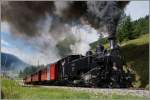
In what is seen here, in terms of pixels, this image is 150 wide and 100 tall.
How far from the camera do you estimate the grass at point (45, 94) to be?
8.96 meters

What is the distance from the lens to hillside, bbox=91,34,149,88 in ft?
30.2

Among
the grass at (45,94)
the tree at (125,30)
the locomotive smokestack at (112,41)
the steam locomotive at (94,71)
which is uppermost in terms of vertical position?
the tree at (125,30)

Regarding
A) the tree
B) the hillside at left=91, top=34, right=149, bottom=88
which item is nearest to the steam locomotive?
the hillside at left=91, top=34, right=149, bottom=88

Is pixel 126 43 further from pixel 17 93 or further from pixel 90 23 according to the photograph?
pixel 17 93

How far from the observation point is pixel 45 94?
354 inches

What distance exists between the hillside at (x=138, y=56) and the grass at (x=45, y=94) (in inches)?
22.4

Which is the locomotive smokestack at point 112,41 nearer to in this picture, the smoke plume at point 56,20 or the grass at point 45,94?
the smoke plume at point 56,20

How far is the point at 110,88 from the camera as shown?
927 centimetres

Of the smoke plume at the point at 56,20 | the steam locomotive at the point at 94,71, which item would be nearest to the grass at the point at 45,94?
the steam locomotive at the point at 94,71

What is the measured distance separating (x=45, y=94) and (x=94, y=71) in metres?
1.28

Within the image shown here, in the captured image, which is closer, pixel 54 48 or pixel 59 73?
pixel 54 48

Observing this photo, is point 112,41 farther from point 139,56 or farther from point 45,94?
point 45,94

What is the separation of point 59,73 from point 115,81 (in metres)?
1.38

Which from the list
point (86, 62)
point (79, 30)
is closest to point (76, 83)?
point (86, 62)
